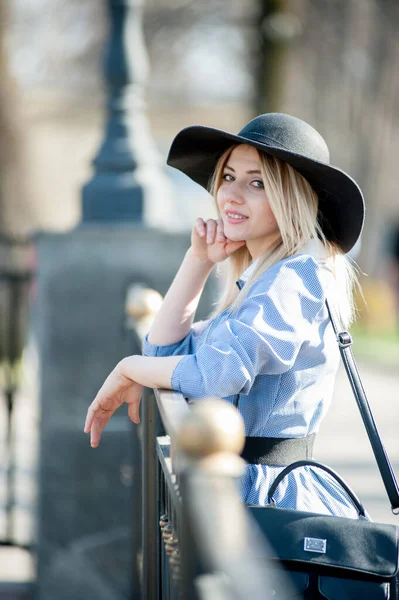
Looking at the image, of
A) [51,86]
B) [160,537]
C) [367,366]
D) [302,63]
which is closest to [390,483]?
[160,537]

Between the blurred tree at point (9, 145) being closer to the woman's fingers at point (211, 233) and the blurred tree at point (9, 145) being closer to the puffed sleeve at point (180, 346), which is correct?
the puffed sleeve at point (180, 346)

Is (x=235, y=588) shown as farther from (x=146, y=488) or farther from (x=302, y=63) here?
(x=302, y=63)

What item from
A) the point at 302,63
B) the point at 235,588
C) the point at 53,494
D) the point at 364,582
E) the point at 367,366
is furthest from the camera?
the point at 302,63

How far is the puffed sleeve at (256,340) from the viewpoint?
2.08m

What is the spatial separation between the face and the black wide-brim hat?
56 mm

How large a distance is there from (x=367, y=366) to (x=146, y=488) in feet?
38.0

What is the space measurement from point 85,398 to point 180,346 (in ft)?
6.75

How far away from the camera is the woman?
2119 mm

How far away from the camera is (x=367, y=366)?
44.9 ft

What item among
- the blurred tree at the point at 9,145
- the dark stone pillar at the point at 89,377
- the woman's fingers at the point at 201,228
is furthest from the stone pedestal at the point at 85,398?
the blurred tree at the point at 9,145

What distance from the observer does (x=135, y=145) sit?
15.9 feet

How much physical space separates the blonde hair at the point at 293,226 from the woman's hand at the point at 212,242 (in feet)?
0.57

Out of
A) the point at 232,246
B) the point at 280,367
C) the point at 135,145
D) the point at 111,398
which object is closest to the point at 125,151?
the point at 135,145

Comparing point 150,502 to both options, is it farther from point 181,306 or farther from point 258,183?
point 258,183
